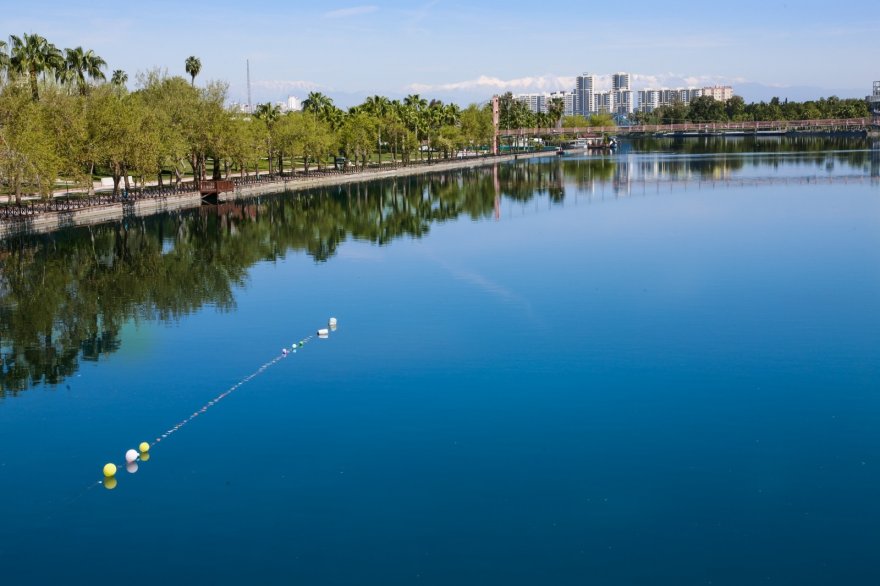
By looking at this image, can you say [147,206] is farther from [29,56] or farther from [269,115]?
[269,115]

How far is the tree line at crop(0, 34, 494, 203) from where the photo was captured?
65812 mm

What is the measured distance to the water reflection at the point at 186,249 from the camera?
Result: 117 ft

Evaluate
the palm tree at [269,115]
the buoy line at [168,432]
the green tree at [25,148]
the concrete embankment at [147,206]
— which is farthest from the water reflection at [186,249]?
the palm tree at [269,115]

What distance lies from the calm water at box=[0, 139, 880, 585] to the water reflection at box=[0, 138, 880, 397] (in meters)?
0.35

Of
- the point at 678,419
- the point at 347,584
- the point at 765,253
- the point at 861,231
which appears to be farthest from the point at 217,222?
the point at 347,584

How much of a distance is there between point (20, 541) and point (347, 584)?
271 inches

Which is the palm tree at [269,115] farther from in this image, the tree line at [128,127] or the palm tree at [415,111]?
the palm tree at [415,111]

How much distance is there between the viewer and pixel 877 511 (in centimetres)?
1891

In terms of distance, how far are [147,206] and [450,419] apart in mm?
61041

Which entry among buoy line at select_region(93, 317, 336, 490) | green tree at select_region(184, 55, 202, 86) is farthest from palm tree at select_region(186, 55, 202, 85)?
buoy line at select_region(93, 317, 336, 490)

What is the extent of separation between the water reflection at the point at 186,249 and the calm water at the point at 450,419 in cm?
35

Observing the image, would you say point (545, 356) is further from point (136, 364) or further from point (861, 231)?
point (861, 231)

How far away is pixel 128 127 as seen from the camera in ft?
251

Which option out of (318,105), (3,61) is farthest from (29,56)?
(318,105)
